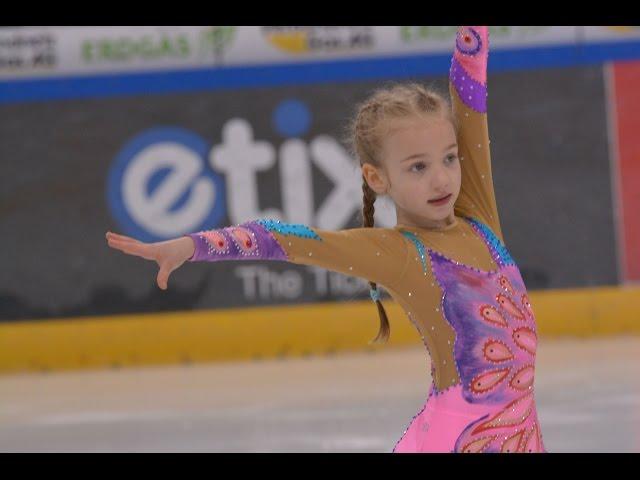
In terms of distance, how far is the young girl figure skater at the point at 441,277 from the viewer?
235cm

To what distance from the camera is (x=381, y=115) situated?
2.43 m

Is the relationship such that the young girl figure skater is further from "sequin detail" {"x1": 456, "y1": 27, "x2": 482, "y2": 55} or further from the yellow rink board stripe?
the yellow rink board stripe

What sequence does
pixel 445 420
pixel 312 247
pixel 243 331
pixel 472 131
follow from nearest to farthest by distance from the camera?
pixel 312 247
pixel 445 420
pixel 472 131
pixel 243 331

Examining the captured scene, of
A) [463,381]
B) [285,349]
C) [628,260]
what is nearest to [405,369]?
[285,349]

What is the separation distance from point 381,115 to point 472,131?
247 mm

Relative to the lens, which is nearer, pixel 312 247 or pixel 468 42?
pixel 312 247

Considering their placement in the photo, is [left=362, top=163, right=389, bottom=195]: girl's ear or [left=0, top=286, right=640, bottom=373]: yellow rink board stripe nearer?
[left=362, top=163, right=389, bottom=195]: girl's ear

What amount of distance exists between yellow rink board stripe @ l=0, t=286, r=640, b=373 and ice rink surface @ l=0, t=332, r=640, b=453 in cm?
17

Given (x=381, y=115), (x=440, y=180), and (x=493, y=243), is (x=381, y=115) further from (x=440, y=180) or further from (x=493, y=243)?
(x=493, y=243)

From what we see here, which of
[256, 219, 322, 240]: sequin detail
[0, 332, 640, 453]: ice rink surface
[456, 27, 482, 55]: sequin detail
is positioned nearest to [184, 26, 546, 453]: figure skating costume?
[256, 219, 322, 240]: sequin detail

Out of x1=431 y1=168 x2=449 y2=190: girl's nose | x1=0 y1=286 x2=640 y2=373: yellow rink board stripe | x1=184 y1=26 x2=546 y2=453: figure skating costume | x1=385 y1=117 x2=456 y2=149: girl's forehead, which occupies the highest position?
x1=385 y1=117 x2=456 y2=149: girl's forehead

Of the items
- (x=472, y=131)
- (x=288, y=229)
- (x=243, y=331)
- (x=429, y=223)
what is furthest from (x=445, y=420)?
(x=243, y=331)

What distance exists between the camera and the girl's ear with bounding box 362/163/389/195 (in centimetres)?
244

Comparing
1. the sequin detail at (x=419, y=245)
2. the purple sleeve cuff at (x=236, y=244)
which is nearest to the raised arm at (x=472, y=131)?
the sequin detail at (x=419, y=245)
